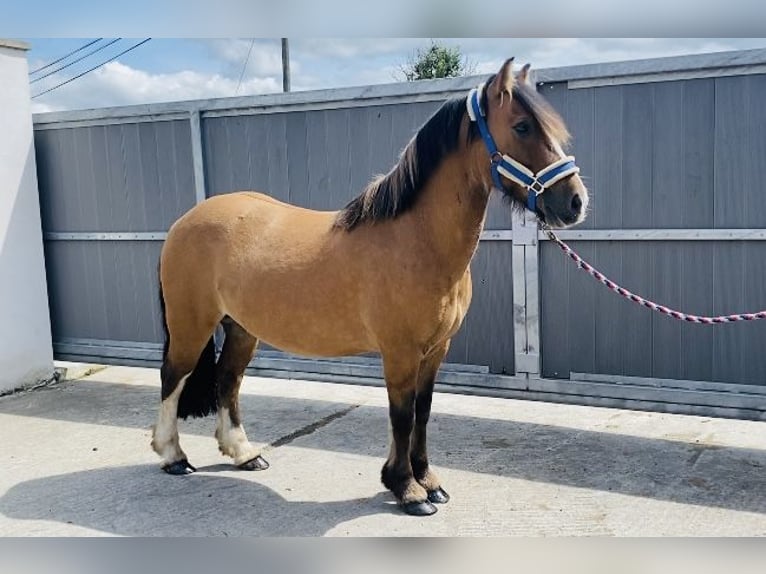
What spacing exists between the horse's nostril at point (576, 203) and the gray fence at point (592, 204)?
1491 mm

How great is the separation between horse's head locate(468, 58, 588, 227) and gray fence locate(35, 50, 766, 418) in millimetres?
1412

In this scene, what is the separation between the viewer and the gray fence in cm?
374

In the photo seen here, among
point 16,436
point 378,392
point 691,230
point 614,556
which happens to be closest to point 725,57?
point 691,230

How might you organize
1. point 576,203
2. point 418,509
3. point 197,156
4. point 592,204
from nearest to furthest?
1. point 576,203
2. point 418,509
3. point 592,204
4. point 197,156

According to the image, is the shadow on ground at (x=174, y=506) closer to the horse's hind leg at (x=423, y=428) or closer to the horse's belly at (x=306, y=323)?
the horse's hind leg at (x=423, y=428)

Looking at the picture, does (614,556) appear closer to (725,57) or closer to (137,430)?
(725,57)

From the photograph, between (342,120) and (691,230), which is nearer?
(691,230)

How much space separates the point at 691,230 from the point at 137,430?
12.0ft

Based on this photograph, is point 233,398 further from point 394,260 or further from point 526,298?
point 526,298

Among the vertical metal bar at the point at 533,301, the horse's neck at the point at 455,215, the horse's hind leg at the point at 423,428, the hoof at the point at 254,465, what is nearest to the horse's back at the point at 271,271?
the horse's hind leg at the point at 423,428

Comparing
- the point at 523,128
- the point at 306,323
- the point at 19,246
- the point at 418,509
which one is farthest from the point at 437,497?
the point at 19,246

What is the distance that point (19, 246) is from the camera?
18.3 ft

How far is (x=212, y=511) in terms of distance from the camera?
324 centimetres

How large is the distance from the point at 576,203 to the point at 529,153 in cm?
28
